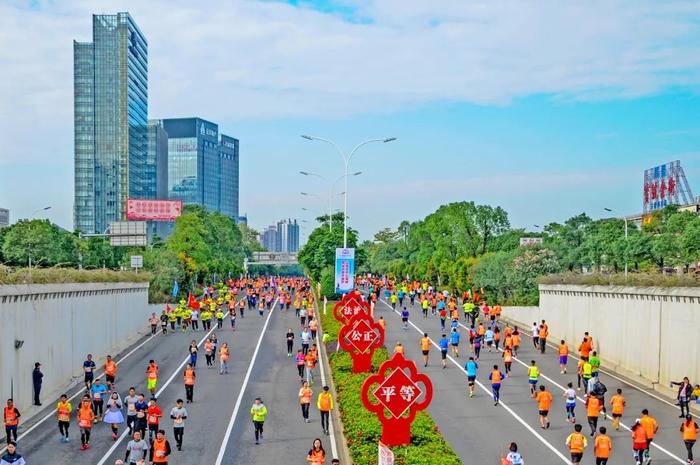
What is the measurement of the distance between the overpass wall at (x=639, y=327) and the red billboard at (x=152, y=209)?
237 feet

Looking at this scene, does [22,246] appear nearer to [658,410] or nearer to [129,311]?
[129,311]

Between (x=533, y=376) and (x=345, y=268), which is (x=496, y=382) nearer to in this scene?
(x=533, y=376)

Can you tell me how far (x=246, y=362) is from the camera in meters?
35.2

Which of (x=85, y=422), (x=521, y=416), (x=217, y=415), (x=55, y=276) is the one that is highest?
(x=55, y=276)

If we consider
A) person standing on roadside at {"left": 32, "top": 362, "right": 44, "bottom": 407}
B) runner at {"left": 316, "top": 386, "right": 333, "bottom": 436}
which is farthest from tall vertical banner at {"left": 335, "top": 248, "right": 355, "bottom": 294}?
runner at {"left": 316, "top": 386, "right": 333, "bottom": 436}

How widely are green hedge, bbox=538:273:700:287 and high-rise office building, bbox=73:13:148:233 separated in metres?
125

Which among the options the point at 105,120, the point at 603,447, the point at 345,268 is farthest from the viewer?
the point at 105,120

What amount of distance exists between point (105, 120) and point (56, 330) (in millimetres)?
136750

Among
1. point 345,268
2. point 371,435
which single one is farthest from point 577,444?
point 345,268

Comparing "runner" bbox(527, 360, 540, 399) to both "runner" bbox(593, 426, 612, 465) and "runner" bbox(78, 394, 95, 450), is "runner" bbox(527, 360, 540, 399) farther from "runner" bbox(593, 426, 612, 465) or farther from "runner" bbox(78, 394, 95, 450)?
"runner" bbox(78, 394, 95, 450)

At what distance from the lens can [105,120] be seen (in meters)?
159

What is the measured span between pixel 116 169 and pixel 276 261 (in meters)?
37.9

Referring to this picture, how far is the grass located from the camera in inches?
985

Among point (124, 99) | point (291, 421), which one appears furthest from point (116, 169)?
point (291, 421)
